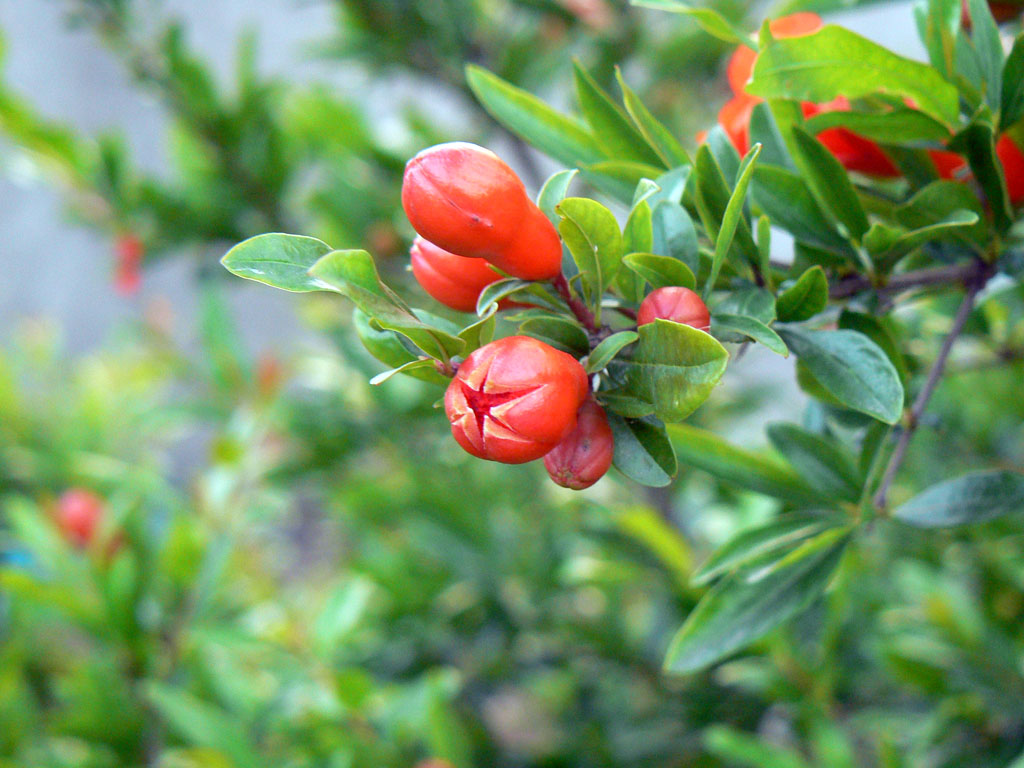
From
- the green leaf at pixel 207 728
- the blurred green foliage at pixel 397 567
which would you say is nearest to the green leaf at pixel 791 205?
the blurred green foliage at pixel 397 567

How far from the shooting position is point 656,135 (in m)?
0.34

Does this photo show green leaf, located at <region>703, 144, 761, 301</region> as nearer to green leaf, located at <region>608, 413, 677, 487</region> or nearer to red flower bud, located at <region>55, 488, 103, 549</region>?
green leaf, located at <region>608, 413, 677, 487</region>

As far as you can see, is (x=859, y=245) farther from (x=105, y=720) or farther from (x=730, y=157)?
(x=105, y=720)

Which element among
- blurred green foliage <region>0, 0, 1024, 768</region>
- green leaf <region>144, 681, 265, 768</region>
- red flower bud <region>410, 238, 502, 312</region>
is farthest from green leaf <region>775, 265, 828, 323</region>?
green leaf <region>144, 681, 265, 768</region>

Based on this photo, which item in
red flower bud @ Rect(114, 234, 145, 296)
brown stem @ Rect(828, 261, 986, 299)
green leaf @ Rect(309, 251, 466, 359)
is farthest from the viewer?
red flower bud @ Rect(114, 234, 145, 296)

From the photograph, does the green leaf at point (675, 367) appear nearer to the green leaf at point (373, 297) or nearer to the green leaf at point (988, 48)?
the green leaf at point (373, 297)

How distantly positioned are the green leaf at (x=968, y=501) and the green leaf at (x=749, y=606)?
0.12 feet

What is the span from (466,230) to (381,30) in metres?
0.83

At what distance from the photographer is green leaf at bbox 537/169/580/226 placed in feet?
0.93

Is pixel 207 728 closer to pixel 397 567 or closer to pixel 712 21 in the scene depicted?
pixel 397 567

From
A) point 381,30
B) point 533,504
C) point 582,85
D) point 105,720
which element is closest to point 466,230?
point 582,85

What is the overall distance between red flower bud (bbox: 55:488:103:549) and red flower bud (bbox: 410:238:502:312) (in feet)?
2.96

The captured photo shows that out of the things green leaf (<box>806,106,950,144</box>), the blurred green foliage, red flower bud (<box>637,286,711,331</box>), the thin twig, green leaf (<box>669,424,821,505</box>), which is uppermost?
green leaf (<box>806,106,950,144</box>)

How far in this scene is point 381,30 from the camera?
969 mm
